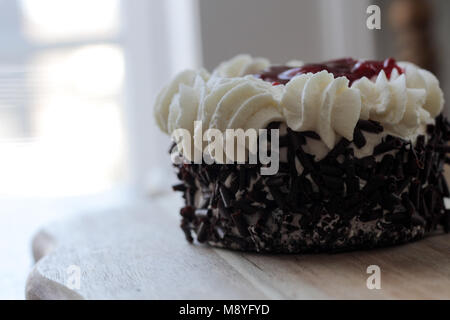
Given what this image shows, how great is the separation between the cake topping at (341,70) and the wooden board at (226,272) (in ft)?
0.59

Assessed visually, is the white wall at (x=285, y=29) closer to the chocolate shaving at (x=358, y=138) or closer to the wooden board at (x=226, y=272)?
the wooden board at (x=226, y=272)

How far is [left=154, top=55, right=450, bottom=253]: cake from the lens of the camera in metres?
0.56

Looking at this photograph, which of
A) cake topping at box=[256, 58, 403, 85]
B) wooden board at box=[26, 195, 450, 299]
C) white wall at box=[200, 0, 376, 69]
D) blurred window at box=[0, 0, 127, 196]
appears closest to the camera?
wooden board at box=[26, 195, 450, 299]

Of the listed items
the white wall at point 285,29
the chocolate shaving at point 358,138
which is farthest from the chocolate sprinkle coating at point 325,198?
the white wall at point 285,29

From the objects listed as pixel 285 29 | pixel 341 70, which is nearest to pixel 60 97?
pixel 285 29

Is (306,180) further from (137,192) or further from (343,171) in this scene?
(137,192)

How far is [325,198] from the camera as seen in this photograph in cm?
58

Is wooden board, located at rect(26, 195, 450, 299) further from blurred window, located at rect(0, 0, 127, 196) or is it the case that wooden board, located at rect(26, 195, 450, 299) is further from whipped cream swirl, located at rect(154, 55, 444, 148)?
blurred window, located at rect(0, 0, 127, 196)

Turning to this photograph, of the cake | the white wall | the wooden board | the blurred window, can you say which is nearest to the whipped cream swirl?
the cake

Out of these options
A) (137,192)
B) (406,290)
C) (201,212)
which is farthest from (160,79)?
(406,290)

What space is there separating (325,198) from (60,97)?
1.06 metres

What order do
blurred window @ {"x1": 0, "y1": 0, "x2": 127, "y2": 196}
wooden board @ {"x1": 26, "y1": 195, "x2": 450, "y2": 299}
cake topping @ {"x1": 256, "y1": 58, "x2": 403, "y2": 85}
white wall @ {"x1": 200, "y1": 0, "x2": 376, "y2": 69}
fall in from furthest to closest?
blurred window @ {"x1": 0, "y1": 0, "x2": 127, "y2": 196} < white wall @ {"x1": 200, "y1": 0, "x2": 376, "y2": 69} < cake topping @ {"x1": 256, "y1": 58, "x2": 403, "y2": 85} < wooden board @ {"x1": 26, "y1": 195, "x2": 450, "y2": 299}

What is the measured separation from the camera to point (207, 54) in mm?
1328

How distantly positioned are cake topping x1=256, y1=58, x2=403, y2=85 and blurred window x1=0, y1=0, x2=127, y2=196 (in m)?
0.85
